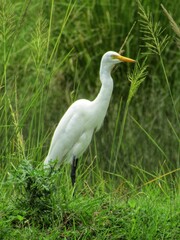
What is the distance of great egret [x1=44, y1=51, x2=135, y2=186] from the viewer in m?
5.35

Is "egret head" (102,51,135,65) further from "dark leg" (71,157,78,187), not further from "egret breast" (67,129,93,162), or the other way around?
"dark leg" (71,157,78,187)

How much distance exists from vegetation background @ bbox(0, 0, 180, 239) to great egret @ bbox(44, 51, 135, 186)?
0.26 feet

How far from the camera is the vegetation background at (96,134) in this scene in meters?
4.11

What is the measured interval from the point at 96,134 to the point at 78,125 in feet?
6.73

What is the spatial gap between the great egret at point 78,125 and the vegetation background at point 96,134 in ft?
0.26

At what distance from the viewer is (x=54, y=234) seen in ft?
13.0

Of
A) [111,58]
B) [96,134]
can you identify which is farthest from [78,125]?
[96,134]

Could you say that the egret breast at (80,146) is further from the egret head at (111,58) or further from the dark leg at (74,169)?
the egret head at (111,58)

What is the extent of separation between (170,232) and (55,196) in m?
0.57

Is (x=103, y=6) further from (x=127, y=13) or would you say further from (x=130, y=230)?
(x=130, y=230)

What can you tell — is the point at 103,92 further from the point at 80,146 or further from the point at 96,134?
the point at 96,134

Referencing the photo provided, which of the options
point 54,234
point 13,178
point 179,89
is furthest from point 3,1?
point 179,89

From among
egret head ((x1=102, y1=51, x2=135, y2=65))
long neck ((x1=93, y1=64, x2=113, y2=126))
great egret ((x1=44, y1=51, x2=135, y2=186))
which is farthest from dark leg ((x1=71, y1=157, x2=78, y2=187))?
egret head ((x1=102, y1=51, x2=135, y2=65))

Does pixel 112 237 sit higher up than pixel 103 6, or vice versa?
pixel 103 6
